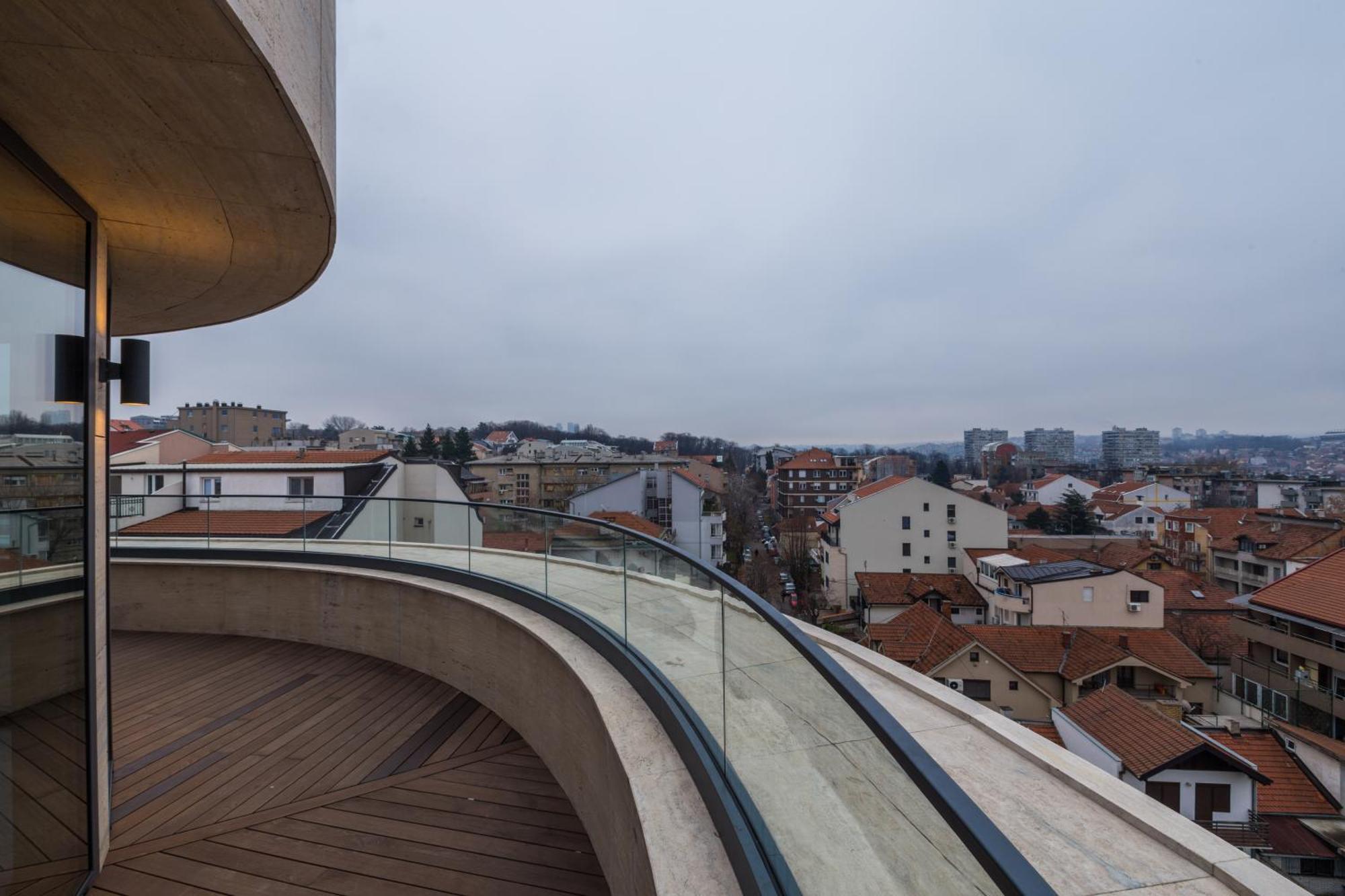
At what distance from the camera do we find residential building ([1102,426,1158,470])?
119125mm

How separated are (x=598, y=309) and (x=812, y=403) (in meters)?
39.4

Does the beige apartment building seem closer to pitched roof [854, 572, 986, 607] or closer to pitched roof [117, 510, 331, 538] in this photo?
pitched roof [854, 572, 986, 607]

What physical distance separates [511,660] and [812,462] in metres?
65.8

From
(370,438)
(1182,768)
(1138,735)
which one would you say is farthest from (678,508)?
(370,438)

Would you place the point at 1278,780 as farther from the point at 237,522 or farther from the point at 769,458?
the point at 769,458

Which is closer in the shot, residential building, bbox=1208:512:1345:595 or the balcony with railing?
the balcony with railing

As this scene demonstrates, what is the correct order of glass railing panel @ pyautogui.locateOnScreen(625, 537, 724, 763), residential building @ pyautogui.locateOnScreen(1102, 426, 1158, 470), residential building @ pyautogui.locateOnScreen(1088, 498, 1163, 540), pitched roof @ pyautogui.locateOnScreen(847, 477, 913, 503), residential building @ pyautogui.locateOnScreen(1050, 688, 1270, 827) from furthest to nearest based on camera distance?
residential building @ pyautogui.locateOnScreen(1102, 426, 1158, 470) → residential building @ pyautogui.locateOnScreen(1088, 498, 1163, 540) → pitched roof @ pyautogui.locateOnScreen(847, 477, 913, 503) → residential building @ pyautogui.locateOnScreen(1050, 688, 1270, 827) → glass railing panel @ pyautogui.locateOnScreen(625, 537, 724, 763)

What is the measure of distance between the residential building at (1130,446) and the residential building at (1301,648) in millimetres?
119833

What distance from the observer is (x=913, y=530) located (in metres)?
36.8

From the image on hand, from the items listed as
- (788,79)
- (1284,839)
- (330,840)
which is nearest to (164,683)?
(330,840)

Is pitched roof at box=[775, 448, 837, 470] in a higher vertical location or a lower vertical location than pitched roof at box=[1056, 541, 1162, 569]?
higher

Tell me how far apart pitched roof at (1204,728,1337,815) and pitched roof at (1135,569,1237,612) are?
16199 mm

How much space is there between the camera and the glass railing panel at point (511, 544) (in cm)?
489

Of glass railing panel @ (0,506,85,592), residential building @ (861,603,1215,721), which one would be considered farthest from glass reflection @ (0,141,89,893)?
residential building @ (861,603,1215,721)
